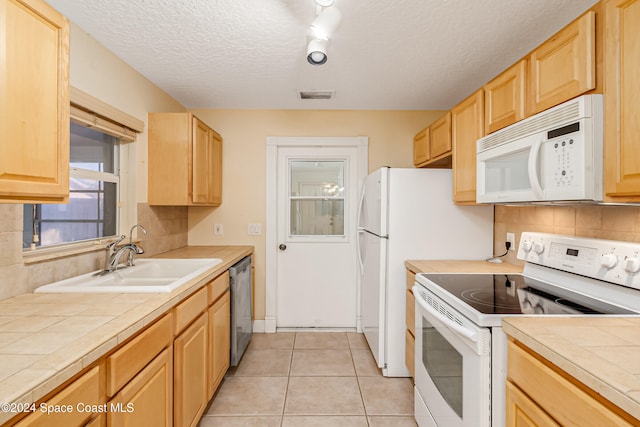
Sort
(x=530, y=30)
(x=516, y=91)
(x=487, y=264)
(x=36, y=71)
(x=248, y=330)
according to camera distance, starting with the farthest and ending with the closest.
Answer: (x=248, y=330) < (x=487, y=264) < (x=530, y=30) < (x=516, y=91) < (x=36, y=71)

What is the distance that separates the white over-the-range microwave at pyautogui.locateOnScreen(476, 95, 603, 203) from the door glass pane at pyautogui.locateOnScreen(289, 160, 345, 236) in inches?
64.8

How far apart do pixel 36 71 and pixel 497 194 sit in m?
2.08

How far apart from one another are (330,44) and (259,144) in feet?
4.76

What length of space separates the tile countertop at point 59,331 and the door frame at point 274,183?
1.59m

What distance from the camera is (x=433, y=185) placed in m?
2.29

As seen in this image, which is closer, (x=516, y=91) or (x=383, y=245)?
(x=516, y=91)

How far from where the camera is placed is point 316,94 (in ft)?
8.89

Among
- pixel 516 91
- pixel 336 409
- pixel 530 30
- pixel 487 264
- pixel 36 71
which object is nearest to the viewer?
pixel 36 71

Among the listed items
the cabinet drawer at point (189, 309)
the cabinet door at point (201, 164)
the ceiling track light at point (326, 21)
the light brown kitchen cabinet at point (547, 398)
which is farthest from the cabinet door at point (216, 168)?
the light brown kitchen cabinet at point (547, 398)

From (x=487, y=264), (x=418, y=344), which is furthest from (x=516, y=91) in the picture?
(x=418, y=344)

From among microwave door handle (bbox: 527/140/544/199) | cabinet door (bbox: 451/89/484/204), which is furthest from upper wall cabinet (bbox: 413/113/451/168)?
microwave door handle (bbox: 527/140/544/199)

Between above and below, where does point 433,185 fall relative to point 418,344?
above

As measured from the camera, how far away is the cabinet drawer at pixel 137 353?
966mm

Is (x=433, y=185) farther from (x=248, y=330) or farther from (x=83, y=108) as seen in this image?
(x=83, y=108)
